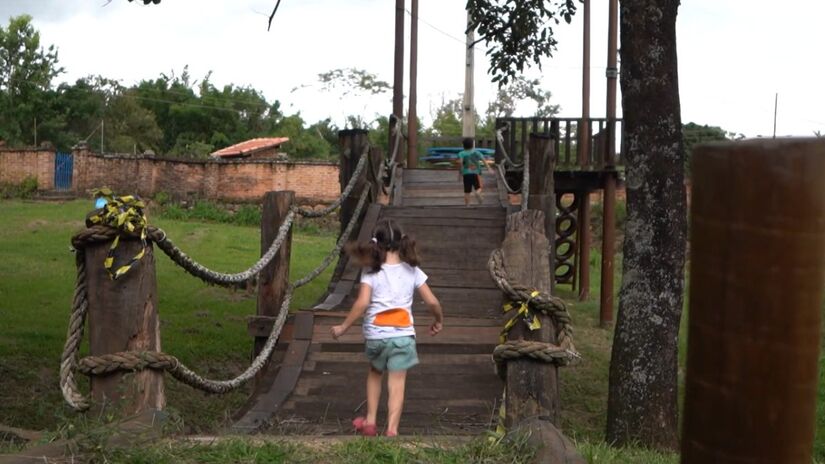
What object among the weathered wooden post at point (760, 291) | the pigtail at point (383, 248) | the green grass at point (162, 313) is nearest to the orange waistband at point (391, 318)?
the pigtail at point (383, 248)

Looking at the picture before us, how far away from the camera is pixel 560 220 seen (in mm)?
19188

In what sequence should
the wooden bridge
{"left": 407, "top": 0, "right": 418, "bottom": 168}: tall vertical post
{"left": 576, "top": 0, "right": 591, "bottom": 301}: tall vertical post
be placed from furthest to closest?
{"left": 407, "top": 0, "right": 418, "bottom": 168}: tall vertical post, {"left": 576, "top": 0, "right": 591, "bottom": 301}: tall vertical post, the wooden bridge

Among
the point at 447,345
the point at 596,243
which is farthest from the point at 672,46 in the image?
the point at 596,243

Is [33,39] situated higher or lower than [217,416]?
higher

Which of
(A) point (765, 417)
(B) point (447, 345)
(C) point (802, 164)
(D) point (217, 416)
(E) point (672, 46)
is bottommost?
(D) point (217, 416)

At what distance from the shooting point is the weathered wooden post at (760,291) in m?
1.77

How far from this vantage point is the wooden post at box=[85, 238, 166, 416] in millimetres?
4254

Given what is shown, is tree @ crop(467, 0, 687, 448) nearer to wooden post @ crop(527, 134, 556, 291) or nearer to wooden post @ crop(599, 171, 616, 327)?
wooden post @ crop(527, 134, 556, 291)

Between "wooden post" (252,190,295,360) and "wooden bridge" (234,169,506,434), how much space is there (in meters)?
0.19

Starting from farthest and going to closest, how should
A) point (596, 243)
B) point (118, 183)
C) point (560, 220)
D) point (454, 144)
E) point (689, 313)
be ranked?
point (454, 144) → point (118, 183) → point (596, 243) → point (560, 220) → point (689, 313)

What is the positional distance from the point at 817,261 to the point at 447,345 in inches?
264

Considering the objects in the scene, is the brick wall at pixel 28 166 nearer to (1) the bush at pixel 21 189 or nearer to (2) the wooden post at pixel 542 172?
(1) the bush at pixel 21 189

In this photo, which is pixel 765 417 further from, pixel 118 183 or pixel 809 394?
pixel 118 183

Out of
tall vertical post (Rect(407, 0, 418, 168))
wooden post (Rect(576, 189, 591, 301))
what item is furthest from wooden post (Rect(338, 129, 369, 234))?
tall vertical post (Rect(407, 0, 418, 168))
